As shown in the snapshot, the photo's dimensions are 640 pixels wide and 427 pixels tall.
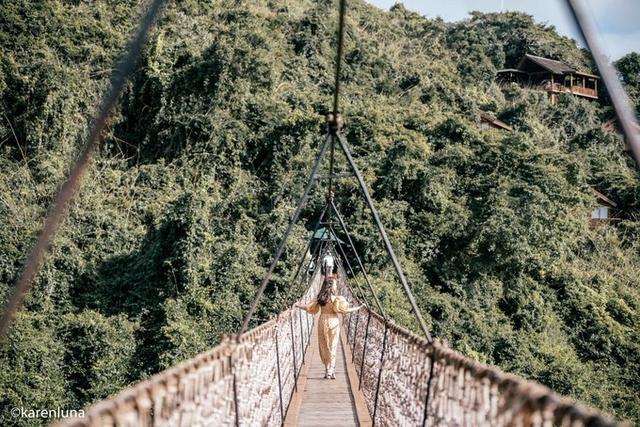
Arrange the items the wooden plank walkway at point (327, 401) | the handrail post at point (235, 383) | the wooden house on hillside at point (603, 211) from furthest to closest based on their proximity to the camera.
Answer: the wooden house on hillside at point (603, 211), the wooden plank walkway at point (327, 401), the handrail post at point (235, 383)

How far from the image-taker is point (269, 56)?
50.5ft

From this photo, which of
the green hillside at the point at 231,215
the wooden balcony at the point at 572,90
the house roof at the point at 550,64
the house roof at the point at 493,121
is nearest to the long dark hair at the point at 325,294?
the green hillside at the point at 231,215

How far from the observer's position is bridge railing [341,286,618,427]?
1151 millimetres

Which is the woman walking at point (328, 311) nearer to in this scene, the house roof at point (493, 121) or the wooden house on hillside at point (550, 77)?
the house roof at point (493, 121)

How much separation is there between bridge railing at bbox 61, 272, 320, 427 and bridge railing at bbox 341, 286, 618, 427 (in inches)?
24.3

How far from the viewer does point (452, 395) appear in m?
1.78

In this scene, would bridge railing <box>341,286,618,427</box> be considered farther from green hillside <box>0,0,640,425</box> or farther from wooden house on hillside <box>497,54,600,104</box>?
wooden house on hillside <box>497,54,600,104</box>

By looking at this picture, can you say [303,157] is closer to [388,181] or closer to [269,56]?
[388,181]

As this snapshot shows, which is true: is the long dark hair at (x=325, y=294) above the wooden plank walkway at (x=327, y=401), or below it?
above

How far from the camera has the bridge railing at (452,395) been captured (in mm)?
1151

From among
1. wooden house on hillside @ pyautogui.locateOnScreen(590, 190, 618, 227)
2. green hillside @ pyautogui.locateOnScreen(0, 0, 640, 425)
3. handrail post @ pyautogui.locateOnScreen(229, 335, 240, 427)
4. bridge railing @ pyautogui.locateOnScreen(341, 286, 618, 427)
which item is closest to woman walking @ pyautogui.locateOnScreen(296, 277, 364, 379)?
bridge railing @ pyautogui.locateOnScreen(341, 286, 618, 427)

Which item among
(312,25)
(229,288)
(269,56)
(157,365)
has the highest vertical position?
(312,25)

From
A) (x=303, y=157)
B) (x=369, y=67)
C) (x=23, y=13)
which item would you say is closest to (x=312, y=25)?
(x=369, y=67)

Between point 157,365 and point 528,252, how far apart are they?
23.7ft
